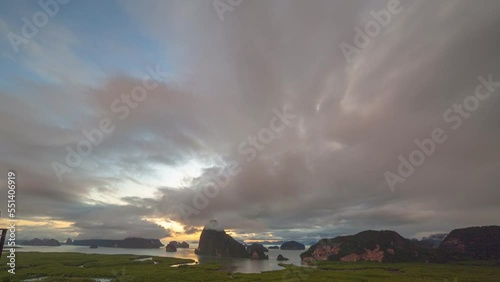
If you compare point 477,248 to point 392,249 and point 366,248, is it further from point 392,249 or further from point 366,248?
point 366,248

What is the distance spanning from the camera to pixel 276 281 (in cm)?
7031

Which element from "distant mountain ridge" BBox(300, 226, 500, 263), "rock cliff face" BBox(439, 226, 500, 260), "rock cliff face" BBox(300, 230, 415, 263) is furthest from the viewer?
"rock cliff face" BBox(439, 226, 500, 260)

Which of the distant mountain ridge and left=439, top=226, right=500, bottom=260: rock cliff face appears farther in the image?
left=439, top=226, right=500, bottom=260: rock cliff face

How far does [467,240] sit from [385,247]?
3199 inches

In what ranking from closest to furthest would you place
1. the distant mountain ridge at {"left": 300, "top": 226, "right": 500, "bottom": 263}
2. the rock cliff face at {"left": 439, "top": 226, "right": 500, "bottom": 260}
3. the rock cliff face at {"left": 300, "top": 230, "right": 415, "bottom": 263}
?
the distant mountain ridge at {"left": 300, "top": 226, "right": 500, "bottom": 263} < the rock cliff face at {"left": 300, "top": 230, "right": 415, "bottom": 263} < the rock cliff face at {"left": 439, "top": 226, "right": 500, "bottom": 260}

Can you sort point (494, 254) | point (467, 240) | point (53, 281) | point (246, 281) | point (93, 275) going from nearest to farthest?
point (53, 281)
point (246, 281)
point (93, 275)
point (494, 254)
point (467, 240)

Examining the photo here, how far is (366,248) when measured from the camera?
547ft

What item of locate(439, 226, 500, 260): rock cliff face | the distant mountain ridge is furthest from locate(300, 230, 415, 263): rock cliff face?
locate(439, 226, 500, 260): rock cliff face

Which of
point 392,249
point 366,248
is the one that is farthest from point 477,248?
point 366,248

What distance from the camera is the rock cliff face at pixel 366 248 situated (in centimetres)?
16112

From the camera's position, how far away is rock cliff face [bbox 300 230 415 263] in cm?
16112

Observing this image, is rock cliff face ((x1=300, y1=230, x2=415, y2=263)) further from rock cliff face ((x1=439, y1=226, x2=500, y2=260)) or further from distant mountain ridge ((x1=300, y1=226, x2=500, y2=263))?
rock cliff face ((x1=439, y1=226, x2=500, y2=260))

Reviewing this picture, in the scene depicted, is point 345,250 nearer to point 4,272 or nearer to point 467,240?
point 467,240

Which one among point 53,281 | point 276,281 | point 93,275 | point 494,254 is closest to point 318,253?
point 494,254
